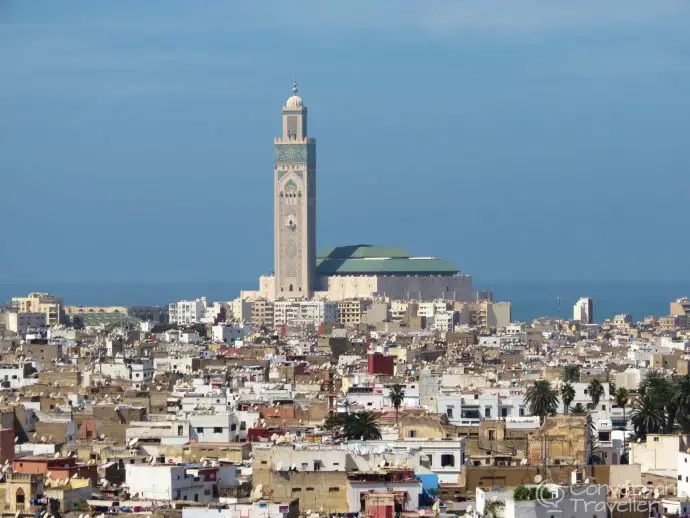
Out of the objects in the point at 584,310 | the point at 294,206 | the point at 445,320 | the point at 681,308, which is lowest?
the point at 445,320

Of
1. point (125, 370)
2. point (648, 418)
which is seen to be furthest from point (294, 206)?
point (648, 418)

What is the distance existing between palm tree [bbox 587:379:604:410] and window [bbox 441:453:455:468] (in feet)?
53.7

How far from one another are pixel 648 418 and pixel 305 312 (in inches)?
4142

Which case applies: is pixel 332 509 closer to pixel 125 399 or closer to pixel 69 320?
pixel 125 399

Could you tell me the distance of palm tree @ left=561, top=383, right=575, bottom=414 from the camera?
55.3 metres

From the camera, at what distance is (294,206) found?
7106 inches

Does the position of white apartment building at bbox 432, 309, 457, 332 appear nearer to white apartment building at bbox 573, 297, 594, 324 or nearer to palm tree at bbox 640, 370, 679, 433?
white apartment building at bbox 573, 297, 594, 324

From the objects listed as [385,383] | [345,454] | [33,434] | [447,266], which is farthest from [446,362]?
[447,266]

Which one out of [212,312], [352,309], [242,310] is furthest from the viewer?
[242,310]

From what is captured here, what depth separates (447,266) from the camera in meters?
186

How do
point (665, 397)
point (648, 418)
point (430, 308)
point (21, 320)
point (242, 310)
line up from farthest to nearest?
1. point (242, 310)
2. point (430, 308)
3. point (21, 320)
4. point (665, 397)
5. point (648, 418)

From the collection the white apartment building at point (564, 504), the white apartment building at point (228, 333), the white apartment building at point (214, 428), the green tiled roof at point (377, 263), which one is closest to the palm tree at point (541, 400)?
the white apartment building at point (214, 428)

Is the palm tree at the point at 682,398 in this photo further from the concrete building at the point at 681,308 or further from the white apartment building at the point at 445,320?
the concrete building at the point at 681,308

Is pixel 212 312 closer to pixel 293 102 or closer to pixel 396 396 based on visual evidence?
pixel 293 102
